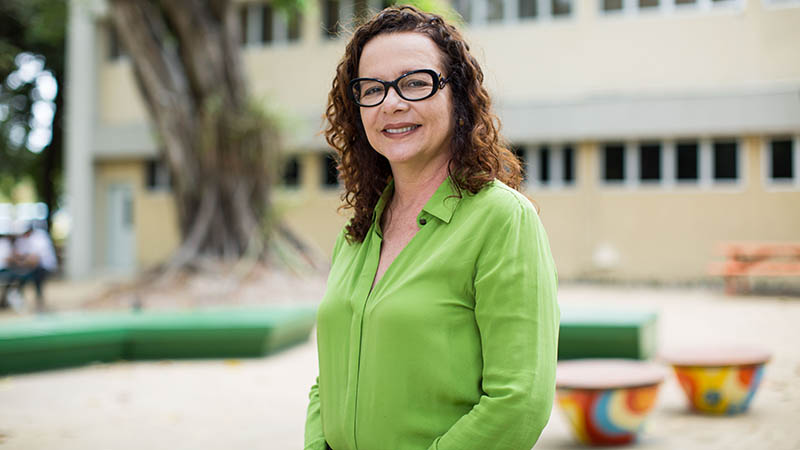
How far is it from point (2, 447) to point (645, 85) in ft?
50.5

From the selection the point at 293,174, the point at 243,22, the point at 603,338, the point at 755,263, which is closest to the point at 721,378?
the point at 603,338

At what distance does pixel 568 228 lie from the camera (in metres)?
18.2

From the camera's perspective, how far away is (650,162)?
17.5 metres

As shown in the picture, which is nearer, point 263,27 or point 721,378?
point 721,378

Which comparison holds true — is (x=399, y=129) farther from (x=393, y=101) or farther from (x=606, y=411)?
(x=606, y=411)

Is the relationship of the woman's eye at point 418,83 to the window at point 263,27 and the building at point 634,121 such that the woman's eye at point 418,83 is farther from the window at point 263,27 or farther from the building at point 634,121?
the window at point 263,27

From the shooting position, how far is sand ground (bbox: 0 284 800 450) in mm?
4973

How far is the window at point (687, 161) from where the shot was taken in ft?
56.0

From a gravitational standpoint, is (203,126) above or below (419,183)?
→ above

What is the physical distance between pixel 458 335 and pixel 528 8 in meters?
18.0

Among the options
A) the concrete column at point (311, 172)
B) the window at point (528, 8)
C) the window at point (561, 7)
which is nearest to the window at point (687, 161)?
the window at point (561, 7)

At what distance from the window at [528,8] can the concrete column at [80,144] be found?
12027 mm

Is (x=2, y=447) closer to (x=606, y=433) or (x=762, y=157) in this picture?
(x=606, y=433)

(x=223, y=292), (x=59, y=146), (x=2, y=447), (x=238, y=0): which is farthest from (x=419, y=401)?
(x=59, y=146)
